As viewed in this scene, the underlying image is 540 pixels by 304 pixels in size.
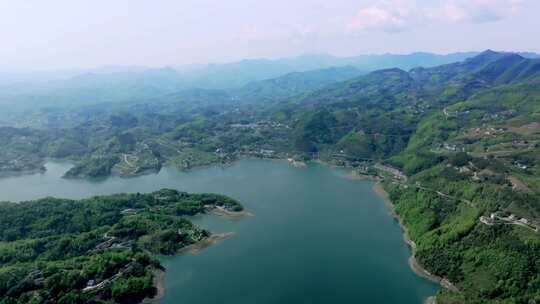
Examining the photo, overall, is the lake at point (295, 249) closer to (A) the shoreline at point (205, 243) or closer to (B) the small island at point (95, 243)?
(A) the shoreline at point (205, 243)

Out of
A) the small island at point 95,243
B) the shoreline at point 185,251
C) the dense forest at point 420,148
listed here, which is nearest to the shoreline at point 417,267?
the dense forest at point 420,148

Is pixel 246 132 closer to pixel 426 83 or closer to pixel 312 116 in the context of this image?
pixel 312 116

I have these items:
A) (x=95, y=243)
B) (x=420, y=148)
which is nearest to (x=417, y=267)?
(x=95, y=243)

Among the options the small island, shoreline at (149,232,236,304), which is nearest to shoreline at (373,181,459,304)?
shoreline at (149,232,236,304)

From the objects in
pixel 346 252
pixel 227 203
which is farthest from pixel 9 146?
pixel 346 252

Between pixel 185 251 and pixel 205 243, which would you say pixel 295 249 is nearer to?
pixel 205 243

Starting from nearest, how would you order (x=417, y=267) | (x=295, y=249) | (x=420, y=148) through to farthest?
(x=417, y=267) < (x=295, y=249) < (x=420, y=148)
